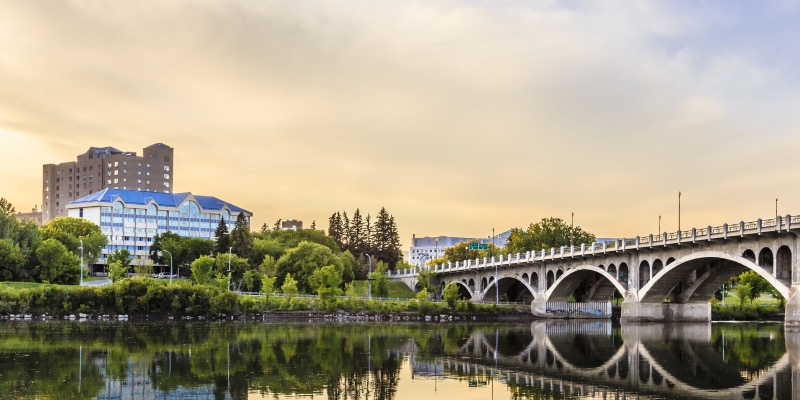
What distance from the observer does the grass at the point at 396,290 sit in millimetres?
132750

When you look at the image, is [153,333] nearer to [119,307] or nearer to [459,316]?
[119,307]

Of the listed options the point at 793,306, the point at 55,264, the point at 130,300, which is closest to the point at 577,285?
the point at 793,306

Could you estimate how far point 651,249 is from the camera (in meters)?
86.0

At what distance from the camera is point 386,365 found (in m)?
42.6

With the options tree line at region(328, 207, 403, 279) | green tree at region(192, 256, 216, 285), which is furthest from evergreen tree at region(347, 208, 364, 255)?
green tree at region(192, 256, 216, 285)

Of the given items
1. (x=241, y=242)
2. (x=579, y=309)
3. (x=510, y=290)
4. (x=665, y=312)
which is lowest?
(x=579, y=309)

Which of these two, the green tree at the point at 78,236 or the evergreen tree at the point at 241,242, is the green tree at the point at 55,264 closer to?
the green tree at the point at 78,236

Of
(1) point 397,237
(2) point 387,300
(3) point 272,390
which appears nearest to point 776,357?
(3) point 272,390

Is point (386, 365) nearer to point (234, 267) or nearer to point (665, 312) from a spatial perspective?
point (665, 312)

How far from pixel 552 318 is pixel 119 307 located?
48505 mm

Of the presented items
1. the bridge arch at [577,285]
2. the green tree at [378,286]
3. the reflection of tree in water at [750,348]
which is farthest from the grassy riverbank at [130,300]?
the reflection of tree in water at [750,348]

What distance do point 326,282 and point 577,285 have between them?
3155cm

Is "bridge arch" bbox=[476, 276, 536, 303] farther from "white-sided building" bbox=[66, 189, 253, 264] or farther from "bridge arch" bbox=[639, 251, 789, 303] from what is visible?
"white-sided building" bbox=[66, 189, 253, 264]

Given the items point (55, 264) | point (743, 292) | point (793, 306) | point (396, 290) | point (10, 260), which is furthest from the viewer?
point (396, 290)
